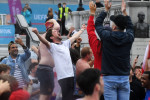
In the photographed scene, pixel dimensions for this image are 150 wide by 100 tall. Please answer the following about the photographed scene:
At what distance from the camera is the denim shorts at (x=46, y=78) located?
720 cm

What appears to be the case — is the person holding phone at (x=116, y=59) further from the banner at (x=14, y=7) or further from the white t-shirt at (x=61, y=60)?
the banner at (x=14, y=7)

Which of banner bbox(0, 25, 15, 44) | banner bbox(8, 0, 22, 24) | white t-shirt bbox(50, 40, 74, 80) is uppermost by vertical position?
banner bbox(8, 0, 22, 24)

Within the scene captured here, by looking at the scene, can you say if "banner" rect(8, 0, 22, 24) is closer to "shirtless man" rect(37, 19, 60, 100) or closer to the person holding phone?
"shirtless man" rect(37, 19, 60, 100)

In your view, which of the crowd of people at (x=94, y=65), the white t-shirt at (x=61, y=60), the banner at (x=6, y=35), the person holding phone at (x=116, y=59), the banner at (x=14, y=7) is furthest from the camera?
the banner at (x=14, y=7)

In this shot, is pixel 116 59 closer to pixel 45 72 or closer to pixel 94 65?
pixel 94 65

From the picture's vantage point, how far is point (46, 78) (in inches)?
285

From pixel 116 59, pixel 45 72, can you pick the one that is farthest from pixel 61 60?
pixel 116 59

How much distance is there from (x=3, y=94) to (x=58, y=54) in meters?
2.35

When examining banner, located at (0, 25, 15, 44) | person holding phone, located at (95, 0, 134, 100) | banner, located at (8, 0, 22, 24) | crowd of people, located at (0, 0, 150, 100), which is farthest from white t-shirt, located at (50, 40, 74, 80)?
banner, located at (8, 0, 22, 24)

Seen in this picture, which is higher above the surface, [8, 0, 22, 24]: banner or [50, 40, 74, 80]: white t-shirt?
[8, 0, 22, 24]: banner

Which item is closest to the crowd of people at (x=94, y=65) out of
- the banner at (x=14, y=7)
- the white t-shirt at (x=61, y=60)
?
the white t-shirt at (x=61, y=60)

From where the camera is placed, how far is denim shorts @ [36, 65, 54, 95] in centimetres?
720

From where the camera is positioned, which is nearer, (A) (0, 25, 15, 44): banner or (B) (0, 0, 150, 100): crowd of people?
(B) (0, 0, 150, 100): crowd of people

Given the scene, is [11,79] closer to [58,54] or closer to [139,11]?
[58,54]
